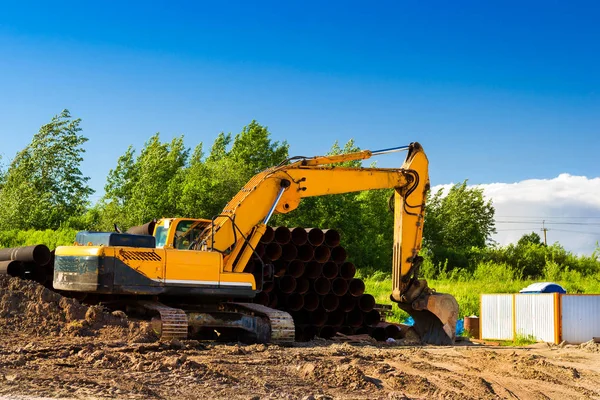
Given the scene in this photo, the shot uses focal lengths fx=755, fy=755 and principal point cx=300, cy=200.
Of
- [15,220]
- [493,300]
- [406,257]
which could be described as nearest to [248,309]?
[406,257]

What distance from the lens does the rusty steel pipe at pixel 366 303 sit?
2067cm

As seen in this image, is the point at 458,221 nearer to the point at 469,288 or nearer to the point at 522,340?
the point at 469,288

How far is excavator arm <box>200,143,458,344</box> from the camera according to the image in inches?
674

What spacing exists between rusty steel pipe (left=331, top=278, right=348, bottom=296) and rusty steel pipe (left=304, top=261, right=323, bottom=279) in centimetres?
51

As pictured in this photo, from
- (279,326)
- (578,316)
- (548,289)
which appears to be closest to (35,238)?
(548,289)

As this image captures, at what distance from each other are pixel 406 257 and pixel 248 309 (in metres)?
4.62

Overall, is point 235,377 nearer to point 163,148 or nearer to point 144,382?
point 144,382

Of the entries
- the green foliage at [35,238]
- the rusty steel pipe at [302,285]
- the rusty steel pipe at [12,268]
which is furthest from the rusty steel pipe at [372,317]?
the green foliage at [35,238]

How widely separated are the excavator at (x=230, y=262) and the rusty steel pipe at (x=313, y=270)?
195cm

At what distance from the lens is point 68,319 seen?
1456cm

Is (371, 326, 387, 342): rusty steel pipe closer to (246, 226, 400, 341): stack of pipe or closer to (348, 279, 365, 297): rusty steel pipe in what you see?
(246, 226, 400, 341): stack of pipe

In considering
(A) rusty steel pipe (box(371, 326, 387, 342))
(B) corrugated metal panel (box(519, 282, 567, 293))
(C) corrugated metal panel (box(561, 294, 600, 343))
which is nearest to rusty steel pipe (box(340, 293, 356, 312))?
(A) rusty steel pipe (box(371, 326, 387, 342))

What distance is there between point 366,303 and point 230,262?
18.6ft

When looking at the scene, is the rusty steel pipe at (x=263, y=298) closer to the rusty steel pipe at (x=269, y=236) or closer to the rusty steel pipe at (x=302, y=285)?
the rusty steel pipe at (x=302, y=285)
